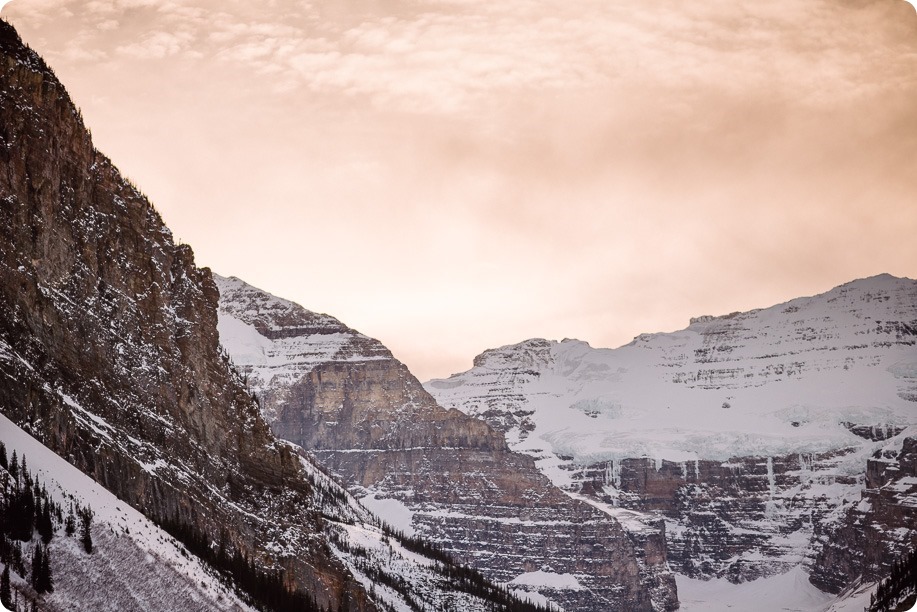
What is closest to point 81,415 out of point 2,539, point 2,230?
point 2,230

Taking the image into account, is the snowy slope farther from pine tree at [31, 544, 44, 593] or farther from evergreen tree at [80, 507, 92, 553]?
pine tree at [31, 544, 44, 593]

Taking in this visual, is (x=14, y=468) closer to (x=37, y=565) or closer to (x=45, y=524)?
(x=45, y=524)

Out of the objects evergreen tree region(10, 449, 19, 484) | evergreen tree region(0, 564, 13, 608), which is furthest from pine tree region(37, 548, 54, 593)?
evergreen tree region(10, 449, 19, 484)

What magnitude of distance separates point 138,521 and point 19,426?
53.9 ft

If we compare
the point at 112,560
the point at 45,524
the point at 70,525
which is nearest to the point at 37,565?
the point at 45,524

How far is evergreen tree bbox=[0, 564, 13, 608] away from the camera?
14788 centimetres

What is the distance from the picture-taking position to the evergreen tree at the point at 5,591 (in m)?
148

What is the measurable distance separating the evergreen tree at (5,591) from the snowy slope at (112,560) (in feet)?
23.8

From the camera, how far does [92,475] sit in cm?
19538

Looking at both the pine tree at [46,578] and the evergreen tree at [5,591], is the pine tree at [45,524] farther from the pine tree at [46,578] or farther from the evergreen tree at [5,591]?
the evergreen tree at [5,591]

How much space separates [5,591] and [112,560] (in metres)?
27.1

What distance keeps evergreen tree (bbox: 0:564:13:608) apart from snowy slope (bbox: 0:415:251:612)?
7269 mm

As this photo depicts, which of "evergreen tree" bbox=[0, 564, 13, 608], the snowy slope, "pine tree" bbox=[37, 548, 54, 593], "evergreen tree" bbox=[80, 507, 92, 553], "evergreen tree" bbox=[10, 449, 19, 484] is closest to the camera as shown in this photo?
"evergreen tree" bbox=[0, 564, 13, 608]

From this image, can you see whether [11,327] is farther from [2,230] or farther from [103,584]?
[103,584]
